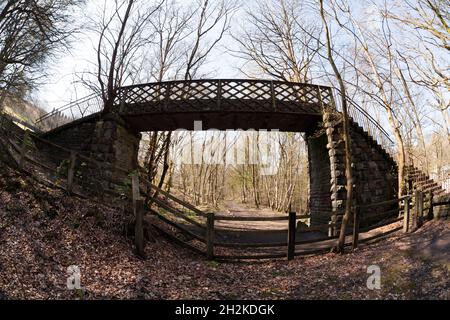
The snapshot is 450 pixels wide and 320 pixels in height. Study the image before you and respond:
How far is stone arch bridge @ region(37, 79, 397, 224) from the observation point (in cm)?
1151

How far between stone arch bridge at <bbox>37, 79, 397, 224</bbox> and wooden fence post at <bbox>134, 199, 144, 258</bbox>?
17.2 ft

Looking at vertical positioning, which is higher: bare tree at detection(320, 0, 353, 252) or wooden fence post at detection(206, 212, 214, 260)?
bare tree at detection(320, 0, 353, 252)

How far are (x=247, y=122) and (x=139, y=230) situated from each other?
7.04m

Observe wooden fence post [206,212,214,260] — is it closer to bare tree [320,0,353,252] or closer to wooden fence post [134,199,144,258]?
wooden fence post [134,199,144,258]

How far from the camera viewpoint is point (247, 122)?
12.4 meters

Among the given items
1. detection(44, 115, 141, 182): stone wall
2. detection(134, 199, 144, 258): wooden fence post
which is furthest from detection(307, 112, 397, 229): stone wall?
detection(44, 115, 141, 182): stone wall

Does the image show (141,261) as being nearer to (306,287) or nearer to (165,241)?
(165,241)

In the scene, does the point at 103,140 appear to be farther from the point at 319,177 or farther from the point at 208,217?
the point at 319,177

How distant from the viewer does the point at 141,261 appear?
6.60 meters

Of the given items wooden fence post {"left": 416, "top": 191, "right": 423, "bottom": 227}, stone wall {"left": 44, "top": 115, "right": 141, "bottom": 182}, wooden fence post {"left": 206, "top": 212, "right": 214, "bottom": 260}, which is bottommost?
wooden fence post {"left": 206, "top": 212, "right": 214, "bottom": 260}

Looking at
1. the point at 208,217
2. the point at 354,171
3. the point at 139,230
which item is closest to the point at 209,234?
the point at 208,217
